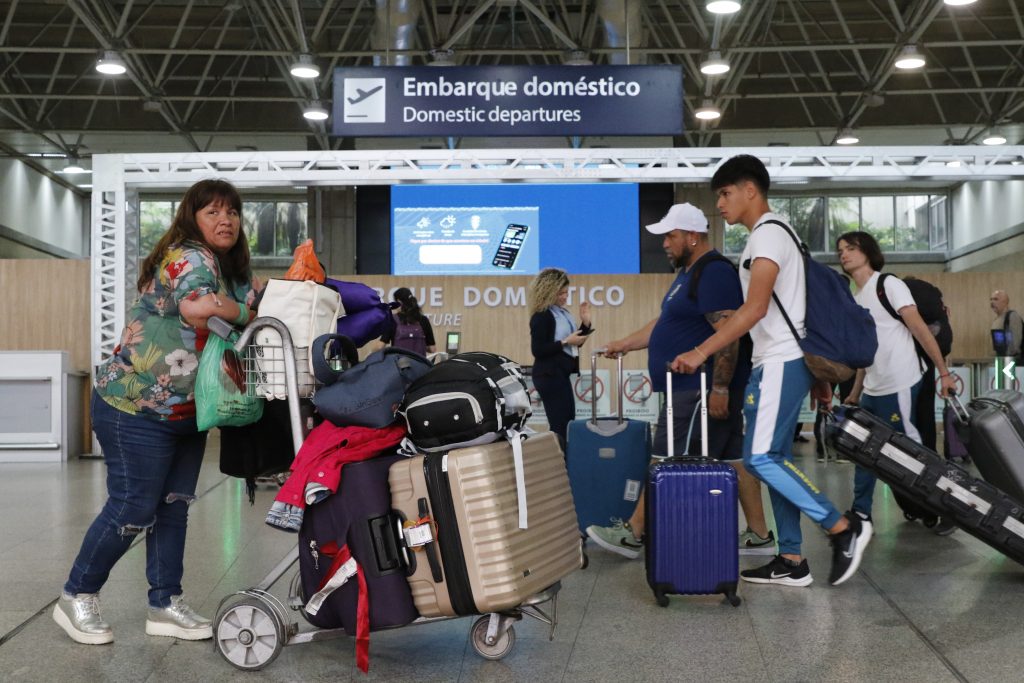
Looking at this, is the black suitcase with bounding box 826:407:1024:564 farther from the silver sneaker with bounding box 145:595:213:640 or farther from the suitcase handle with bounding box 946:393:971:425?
the silver sneaker with bounding box 145:595:213:640

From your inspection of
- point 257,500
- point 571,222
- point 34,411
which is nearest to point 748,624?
point 257,500

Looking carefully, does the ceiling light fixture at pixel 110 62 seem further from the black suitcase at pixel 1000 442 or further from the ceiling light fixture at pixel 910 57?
the black suitcase at pixel 1000 442

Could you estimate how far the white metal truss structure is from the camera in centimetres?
1059

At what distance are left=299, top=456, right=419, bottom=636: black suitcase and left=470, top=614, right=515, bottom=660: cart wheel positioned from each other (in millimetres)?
264

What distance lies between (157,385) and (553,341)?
114 inches

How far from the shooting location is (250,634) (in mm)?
3096

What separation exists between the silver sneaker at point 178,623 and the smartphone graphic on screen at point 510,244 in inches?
516

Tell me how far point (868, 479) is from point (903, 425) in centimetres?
30

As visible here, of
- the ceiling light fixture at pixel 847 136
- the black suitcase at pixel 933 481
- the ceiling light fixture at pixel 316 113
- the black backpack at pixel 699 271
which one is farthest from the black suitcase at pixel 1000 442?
the ceiling light fixture at pixel 847 136

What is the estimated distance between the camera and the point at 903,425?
5.12 metres

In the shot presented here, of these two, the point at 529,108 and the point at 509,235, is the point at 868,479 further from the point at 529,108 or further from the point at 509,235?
the point at 509,235

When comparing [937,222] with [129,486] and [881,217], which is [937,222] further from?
[129,486]

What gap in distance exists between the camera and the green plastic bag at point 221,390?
3115 millimetres

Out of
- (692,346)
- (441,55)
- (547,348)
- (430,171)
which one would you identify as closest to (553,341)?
(547,348)
